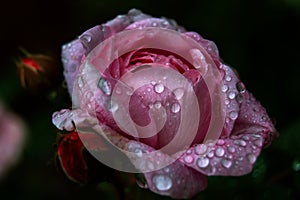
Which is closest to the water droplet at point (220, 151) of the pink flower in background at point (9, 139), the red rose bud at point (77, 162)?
the red rose bud at point (77, 162)

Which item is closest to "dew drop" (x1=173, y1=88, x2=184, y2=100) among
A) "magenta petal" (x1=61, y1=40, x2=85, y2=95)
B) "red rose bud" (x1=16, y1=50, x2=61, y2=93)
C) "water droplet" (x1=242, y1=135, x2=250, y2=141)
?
"water droplet" (x1=242, y1=135, x2=250, y2=141)

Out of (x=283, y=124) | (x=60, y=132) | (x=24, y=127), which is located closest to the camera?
(x=60, y=132)

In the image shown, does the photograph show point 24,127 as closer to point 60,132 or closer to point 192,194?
point 60,132

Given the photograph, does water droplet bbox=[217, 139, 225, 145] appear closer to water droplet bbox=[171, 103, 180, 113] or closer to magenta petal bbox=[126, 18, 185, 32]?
water droplet bbox=[171, 103, 180, 113]

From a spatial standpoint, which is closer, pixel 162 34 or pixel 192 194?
pixel 192 194

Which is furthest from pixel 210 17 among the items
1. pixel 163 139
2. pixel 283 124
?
pixel 163 139

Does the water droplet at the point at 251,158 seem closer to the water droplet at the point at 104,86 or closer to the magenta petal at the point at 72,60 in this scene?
the water droplet at the point at 104,86
